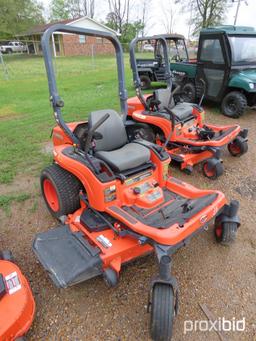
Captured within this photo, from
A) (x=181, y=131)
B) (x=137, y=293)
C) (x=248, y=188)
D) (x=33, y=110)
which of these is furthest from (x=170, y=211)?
(x=33, y=110)

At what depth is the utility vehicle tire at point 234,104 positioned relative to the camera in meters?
5.95

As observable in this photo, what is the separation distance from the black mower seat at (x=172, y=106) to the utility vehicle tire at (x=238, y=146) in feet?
2.82

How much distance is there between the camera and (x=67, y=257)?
202 centimetres

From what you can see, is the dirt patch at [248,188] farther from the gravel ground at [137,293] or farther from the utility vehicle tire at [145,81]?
the utility vehicle tire at [145,81]

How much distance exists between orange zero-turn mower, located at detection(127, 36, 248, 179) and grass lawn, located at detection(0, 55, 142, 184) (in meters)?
1.75

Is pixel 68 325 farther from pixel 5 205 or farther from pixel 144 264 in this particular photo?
pixel 5 205

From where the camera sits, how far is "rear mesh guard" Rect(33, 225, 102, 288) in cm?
187

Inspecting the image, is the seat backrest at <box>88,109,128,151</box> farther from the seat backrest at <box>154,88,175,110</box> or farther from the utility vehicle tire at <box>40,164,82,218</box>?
the seat backrest at <box>154,88,175,110</box>

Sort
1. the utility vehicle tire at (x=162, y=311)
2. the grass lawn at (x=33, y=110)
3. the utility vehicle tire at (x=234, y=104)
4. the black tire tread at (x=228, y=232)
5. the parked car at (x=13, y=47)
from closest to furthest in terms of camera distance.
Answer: the utility vehicle tire at (x=162, y=311) < the black tire tread at (x=228, y=232) < the grass lawn at (x=33, y=110) < the utility vehicle tire at (x=234, y=104) < the parked car at (x=13, y=47)

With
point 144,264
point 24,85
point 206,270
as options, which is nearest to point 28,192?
point 144,264

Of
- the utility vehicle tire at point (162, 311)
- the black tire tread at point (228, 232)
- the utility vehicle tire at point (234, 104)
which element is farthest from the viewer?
the utility vehicle tire at point (234, 104)

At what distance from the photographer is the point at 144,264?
2344 mm

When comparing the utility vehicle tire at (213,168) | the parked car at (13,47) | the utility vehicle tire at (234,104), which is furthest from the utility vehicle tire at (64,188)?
the parked car at (13,47)

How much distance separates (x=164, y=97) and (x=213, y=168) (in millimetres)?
1584
